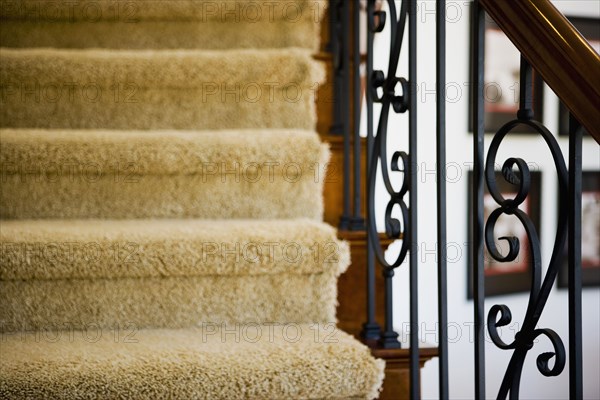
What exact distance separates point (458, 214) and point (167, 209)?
1538mm

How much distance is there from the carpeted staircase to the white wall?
816mm

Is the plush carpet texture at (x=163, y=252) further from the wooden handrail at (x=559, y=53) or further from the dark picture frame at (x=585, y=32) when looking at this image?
the dark picture frame at (x=585, y=32)

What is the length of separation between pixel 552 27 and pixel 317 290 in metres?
0.83

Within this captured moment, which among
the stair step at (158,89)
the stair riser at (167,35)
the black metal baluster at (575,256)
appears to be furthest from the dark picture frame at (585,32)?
the black metal baluster at (575,256)

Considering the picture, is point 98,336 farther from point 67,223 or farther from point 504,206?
point 504,206

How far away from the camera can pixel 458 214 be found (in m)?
2.80

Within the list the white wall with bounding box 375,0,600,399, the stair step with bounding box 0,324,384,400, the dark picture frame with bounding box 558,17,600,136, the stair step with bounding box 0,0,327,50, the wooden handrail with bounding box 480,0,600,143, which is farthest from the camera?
the dark picture frame with bounding box 558,17,600,136

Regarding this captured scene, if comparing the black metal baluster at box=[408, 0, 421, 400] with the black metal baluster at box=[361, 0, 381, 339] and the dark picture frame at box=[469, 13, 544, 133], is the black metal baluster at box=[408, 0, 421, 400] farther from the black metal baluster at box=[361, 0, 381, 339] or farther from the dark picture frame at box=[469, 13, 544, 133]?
the dark picture frame at box=[469, 13, 544, 133]

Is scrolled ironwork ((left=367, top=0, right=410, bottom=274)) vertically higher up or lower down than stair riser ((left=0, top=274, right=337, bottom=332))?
higher up

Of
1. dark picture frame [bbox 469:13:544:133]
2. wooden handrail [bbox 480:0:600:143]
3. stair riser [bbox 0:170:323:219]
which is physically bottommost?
stair riser [bbox 0:170:323:219]

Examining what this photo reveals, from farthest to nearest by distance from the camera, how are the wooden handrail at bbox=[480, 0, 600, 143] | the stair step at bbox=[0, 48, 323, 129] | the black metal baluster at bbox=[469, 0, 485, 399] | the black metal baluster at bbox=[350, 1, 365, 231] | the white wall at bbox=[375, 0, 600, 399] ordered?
the white wall at bbox=[375, 0, 600, 399] → the stair step at bbox=[0, 48, 323, 129] → the black metal baluster at bbox=[350, 1, 365, 231] → the black metal baluster at bbox=[469, 0, 485, 399] → the wooden handrail at bbox=[480, 0, 600, 143]

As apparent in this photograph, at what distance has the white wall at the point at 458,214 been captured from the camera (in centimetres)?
272

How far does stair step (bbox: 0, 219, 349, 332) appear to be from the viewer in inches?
55.0

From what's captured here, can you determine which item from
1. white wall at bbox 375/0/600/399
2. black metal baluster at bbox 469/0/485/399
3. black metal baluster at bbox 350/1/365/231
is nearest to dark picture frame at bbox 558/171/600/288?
white wall at bbox 375/0/600/399
